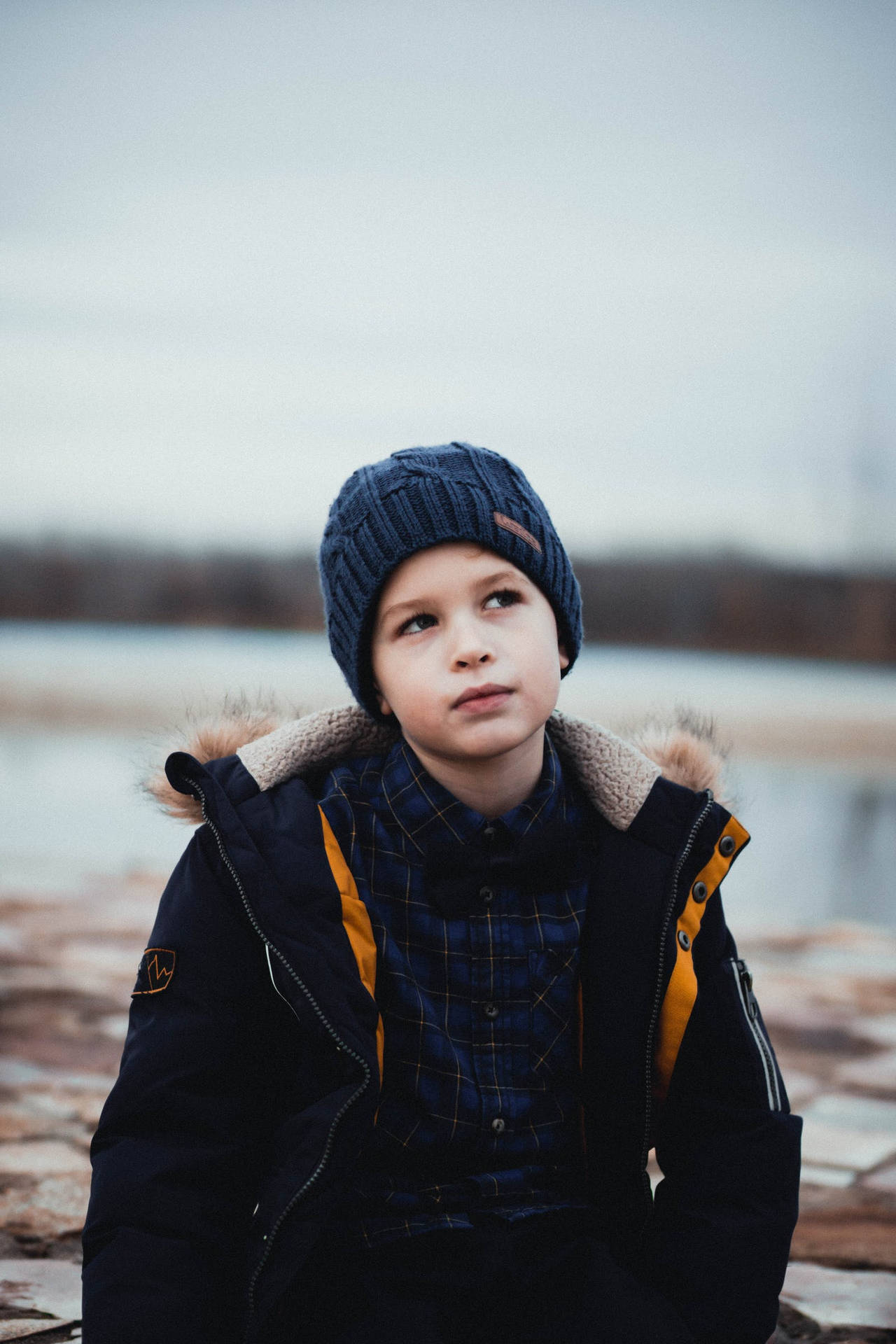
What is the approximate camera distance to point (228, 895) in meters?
1.42

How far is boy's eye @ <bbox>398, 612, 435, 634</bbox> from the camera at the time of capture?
→ 1.49 m

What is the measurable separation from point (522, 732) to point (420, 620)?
0.20 m

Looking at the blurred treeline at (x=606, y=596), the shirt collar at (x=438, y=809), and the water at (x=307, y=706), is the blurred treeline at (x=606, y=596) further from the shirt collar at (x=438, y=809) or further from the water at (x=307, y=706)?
the shirt collar at (x=438, y=809)

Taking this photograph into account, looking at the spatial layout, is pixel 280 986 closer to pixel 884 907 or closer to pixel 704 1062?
pixel 704 1062

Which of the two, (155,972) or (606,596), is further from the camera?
(606,596)

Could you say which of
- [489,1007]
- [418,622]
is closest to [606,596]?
[418,622]

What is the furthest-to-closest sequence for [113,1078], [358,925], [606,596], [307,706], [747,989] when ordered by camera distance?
[606,596] < [113,1078] < [307,706] < [747,989] < [358,925]

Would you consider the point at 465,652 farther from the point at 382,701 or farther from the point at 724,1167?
the point at 724,1167

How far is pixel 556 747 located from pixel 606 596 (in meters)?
15.2

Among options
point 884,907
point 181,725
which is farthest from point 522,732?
point 884,907

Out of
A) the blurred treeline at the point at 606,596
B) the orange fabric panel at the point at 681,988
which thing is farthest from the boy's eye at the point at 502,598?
the blurred treeline at the point at 606,596

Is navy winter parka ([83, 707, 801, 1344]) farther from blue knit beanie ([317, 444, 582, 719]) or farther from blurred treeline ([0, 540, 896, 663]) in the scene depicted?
blurred treeline ([0, 540, 896, 663])

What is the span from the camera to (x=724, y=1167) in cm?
141

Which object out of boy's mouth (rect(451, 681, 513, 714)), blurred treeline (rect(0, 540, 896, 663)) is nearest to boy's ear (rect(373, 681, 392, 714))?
boy's mouth (rect(451, 681, 513, 714))
